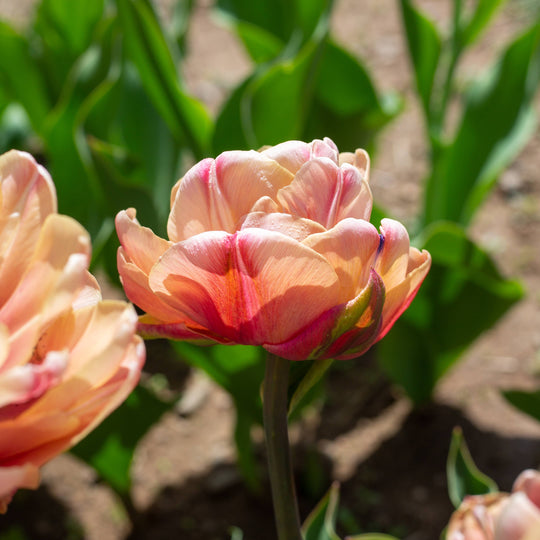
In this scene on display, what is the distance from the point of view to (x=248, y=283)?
0.36 metres

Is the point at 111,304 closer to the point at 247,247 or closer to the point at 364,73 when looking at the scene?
the point at 247,247

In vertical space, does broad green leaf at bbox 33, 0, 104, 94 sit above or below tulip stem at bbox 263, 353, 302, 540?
below

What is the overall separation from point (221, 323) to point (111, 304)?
3.2 inches

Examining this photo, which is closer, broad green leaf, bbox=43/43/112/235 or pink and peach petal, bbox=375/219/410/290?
pink and peach petal, bbox=375/219/410/290

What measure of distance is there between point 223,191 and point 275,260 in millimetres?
52

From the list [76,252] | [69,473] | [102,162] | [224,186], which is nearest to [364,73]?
[102,162]

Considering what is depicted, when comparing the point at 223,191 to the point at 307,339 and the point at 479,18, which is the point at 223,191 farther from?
the point at 479,18

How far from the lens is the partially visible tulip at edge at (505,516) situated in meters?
0.36

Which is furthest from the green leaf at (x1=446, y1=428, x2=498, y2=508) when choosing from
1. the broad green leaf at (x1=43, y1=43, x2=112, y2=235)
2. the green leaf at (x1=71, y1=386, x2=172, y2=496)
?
the broad green leaf at (x1=43, y1=43, x2=112, y2=235)

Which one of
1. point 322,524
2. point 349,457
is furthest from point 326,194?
point 349,457

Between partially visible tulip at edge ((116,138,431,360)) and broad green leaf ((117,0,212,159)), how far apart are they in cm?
82

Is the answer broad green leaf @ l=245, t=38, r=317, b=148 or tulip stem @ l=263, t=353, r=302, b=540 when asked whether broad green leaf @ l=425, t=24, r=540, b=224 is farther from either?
tulip stem @ l=263, t=353, r=302, b=540

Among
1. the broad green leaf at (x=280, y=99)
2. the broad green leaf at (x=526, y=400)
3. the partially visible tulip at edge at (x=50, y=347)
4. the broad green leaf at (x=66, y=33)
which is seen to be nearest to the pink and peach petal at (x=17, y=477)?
the partially visible tulip at edge at (x=50, y=347)

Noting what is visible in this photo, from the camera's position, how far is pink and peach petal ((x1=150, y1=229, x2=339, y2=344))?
342 millimetres
